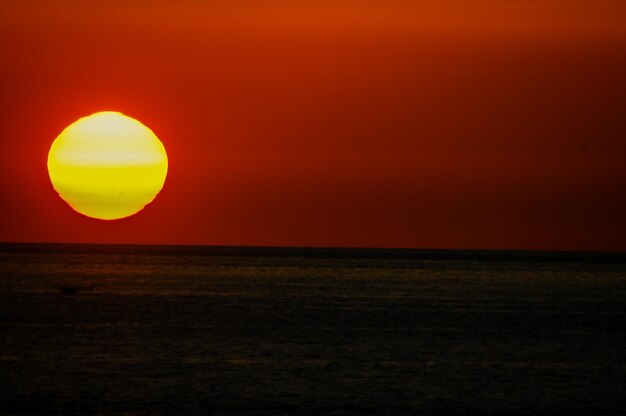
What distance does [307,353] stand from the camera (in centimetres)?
2511

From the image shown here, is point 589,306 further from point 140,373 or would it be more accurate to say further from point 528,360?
point 140,373

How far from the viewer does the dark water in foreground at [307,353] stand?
1888 centimetres

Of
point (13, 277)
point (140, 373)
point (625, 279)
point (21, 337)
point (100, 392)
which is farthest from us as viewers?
point (625, 279)

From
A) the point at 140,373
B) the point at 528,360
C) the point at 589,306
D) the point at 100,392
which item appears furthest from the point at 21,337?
Result: the point at 589,306

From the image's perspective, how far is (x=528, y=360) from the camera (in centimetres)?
2448

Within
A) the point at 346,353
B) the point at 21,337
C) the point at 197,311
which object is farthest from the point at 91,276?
the point at 346,353

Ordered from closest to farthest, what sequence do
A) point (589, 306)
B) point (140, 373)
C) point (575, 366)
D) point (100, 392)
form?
point (100, 392) → point (140, 373) → point (575, 366) → point (589, 306)

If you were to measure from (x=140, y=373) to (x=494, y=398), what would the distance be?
5981 millimetres

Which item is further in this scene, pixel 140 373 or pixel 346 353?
pixel 346 353

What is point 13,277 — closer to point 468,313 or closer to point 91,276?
point 91,276

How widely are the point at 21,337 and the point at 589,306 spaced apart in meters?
21.4

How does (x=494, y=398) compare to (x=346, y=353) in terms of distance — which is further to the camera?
(x=346, y=353)

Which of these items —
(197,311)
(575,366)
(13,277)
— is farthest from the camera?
(13,277)

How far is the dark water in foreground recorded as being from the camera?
61.9 feet
